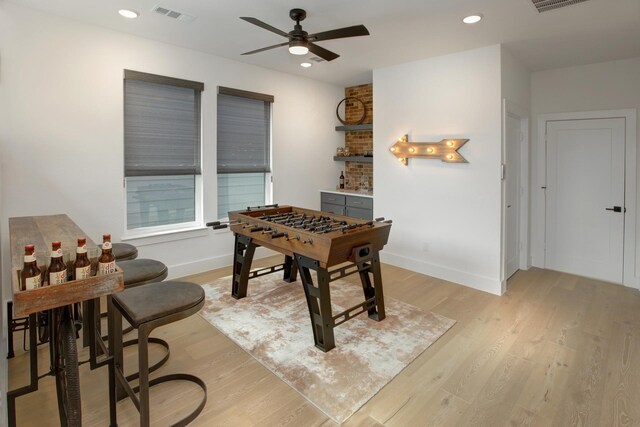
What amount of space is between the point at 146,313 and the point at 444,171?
370cm

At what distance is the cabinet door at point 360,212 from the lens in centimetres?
539

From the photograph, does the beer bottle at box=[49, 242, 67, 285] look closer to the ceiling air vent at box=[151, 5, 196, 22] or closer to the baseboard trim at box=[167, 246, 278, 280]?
the ceiling air vent at box=[151, 5, 196, 22]

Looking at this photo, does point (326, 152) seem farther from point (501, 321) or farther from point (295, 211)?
point (501, 321)

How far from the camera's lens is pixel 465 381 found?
243cm

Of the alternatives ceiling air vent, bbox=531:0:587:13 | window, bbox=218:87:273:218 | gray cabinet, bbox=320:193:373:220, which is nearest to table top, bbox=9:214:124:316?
window, bbox=218:87:273:218

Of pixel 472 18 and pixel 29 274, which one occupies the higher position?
pixel 472 18

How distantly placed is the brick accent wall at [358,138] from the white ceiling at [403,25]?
148 centimetres

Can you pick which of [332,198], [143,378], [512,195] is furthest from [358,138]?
[143,378]

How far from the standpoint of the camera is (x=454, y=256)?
441cm

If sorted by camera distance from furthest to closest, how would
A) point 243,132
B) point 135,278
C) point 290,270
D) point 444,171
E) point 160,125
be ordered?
point 243,132, point 444,171, point 290,270, point 160,125, point 135,278

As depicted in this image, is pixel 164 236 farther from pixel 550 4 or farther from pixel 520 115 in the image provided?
pixel 520 115

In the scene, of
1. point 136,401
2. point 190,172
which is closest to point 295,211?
point 190,172

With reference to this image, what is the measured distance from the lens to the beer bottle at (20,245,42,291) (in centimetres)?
138

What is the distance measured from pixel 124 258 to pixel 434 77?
394 centimetres
